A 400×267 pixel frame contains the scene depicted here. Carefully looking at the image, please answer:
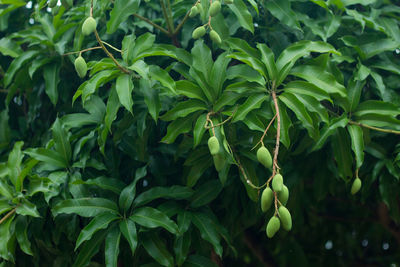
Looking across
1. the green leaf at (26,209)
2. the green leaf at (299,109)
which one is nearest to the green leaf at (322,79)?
the green leaf at (299,109)

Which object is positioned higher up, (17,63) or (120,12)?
(120,12)

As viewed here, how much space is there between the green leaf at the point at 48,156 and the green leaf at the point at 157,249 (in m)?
0.45

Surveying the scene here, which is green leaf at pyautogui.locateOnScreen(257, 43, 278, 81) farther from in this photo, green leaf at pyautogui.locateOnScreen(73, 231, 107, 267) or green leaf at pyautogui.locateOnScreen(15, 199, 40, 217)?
green leaf at pyautogui.locateOnScreen(15, 199, 40, 217)

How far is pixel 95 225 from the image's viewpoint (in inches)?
66.2

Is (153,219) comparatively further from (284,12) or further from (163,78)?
(284,12)

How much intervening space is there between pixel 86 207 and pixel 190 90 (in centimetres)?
56

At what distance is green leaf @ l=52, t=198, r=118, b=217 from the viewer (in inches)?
67.1

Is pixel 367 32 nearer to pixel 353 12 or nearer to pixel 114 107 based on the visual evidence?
pixel 353 12

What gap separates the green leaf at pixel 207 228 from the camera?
1796 millimetres

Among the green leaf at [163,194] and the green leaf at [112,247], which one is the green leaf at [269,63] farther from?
the green leaf at [112,247]

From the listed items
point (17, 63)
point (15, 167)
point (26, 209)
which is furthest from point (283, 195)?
point (17, 63)

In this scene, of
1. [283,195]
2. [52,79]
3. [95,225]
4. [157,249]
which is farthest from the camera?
[52,79]

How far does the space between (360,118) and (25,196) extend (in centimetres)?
129

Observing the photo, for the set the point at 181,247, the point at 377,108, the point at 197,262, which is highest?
the point at 377,108
